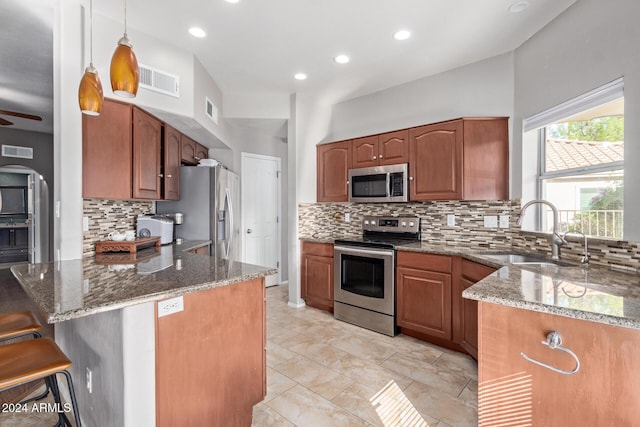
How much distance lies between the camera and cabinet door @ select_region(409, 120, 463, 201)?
287 centimetres

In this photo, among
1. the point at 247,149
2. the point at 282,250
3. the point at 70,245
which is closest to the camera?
the point at 70,245

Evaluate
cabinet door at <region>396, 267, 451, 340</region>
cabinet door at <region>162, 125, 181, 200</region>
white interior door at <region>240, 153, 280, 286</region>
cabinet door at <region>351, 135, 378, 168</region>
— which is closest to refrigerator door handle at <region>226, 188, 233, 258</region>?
cabinet door at <region>162, 125, 181, 200</region>

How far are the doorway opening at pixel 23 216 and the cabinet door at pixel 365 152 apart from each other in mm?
5733

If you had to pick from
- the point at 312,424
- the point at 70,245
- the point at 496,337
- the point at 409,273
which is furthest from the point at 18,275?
the point at 409,273

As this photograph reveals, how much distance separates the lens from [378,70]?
310 centimetres

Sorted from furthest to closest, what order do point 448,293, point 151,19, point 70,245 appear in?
1. point 448,293
2. point 151,19
3. point 70,245

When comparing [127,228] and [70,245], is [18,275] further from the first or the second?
[127,228]

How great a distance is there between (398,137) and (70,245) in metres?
2.93

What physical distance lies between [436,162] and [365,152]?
32.6 inches

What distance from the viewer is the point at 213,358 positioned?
4.84ft

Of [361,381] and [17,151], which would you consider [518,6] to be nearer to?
[361,381]

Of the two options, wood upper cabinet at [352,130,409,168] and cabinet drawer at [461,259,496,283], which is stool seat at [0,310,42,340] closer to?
cabinet drawer at [461,259,496,283]

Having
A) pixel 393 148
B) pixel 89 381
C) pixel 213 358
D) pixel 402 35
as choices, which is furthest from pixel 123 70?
pixel 393 148

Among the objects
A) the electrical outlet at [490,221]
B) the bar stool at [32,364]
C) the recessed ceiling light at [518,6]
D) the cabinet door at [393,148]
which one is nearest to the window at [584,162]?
the electrical outlet at [490,221]
